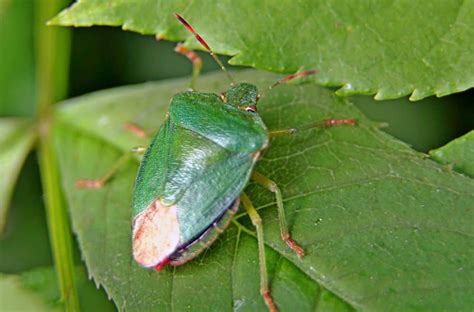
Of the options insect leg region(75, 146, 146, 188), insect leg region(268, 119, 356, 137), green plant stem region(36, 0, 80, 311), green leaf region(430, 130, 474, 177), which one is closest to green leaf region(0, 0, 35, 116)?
green plant stem region(36, 0, 80, 311)

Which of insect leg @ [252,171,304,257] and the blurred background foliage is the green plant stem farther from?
insect leg @ [252,171,304,257]

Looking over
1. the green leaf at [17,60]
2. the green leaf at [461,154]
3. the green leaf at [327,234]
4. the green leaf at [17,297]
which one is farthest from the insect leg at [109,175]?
the green leaf at [461,154]

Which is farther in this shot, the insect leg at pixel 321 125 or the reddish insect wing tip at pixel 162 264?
the insect leg at pixel 321 125

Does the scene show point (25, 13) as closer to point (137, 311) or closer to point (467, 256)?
point (137, 311)

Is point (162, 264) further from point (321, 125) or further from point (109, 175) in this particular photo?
point (321, 125)

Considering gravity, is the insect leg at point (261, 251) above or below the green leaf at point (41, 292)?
above

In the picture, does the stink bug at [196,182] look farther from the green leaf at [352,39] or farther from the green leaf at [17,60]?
the green leaf at [17,60]

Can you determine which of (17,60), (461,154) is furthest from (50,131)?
(461,154)
